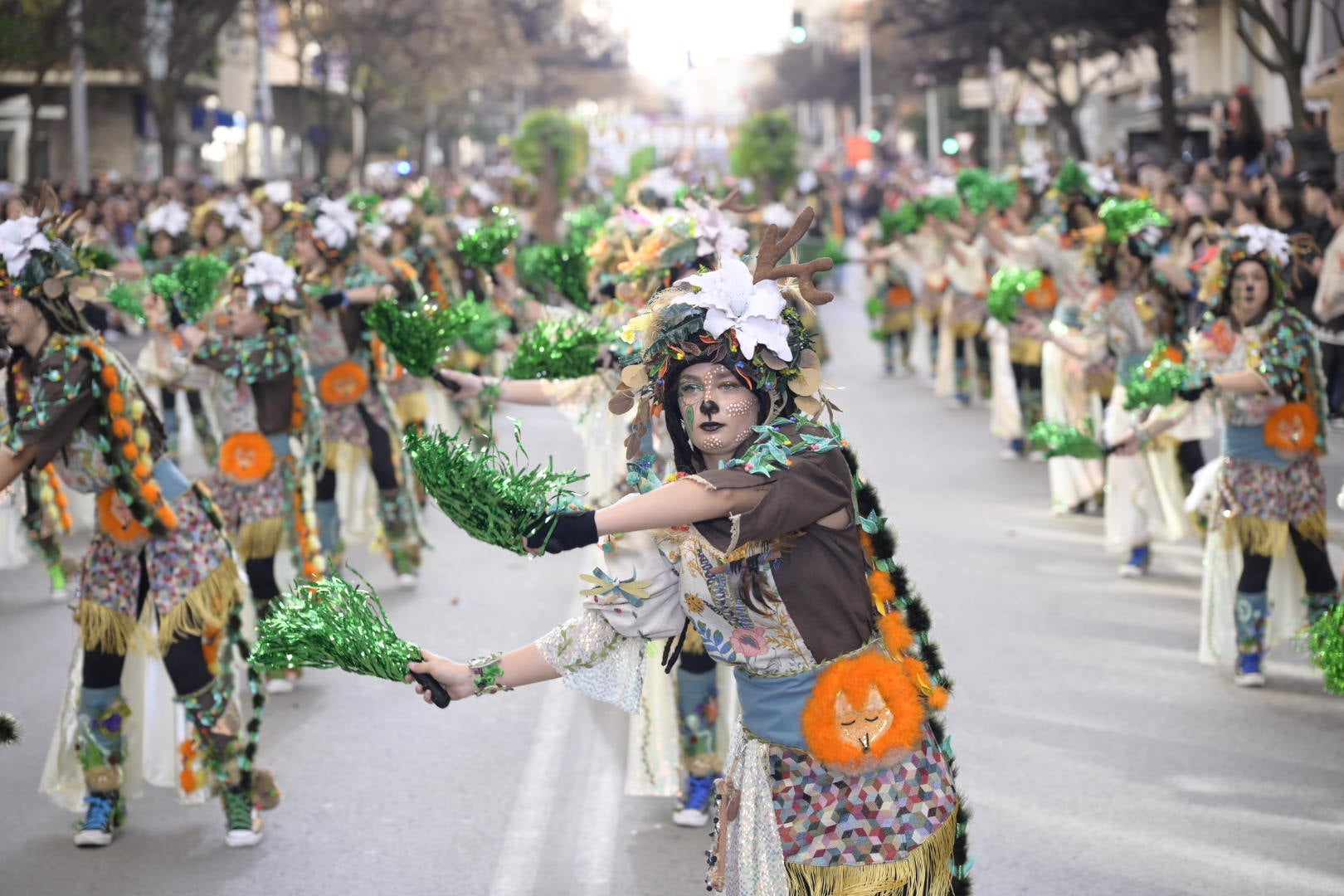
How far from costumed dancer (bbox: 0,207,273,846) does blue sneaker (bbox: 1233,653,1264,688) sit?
4412 millimetres

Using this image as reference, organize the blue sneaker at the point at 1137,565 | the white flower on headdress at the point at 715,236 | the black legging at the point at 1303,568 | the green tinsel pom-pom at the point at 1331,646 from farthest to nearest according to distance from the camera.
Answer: the blue sneaker at the point at 1137,565, the black legging at the point at 1303,568, the white flower on headdress at the point at 715,236, the green tinsel pom-pom at the point at 1331,646

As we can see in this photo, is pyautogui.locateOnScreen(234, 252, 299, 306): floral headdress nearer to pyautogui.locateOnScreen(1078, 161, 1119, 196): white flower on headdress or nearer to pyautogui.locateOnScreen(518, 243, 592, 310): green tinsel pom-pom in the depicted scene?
pyautogui.locateOnScreen(518, 243, 592, 310): green tinsel pom-pom

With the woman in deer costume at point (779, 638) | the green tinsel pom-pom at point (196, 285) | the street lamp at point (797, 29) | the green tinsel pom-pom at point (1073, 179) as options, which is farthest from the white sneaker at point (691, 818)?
the street lamp at point (797, 29)

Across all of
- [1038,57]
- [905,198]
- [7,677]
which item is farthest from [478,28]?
[7,677]

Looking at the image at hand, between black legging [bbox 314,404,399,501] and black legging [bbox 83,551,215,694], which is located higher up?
black legging [bbox 314,404,399,501]

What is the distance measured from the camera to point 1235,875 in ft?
19.1

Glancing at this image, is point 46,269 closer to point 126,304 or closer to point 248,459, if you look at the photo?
point 248,459

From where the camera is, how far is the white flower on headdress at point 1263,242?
303 inches

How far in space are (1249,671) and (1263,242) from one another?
6.43 ft

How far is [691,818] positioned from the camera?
6.46 metres

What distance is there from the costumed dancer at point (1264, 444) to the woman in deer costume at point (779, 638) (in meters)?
3.93

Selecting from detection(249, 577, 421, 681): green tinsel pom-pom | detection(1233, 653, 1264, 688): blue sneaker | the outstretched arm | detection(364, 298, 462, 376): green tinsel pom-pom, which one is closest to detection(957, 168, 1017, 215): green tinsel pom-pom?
detection(1233, 653, 1264, 688): blue sneaker

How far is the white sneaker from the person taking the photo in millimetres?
6469

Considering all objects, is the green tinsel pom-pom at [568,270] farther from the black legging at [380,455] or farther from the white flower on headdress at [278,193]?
the white flower on headdress at [278,193]
